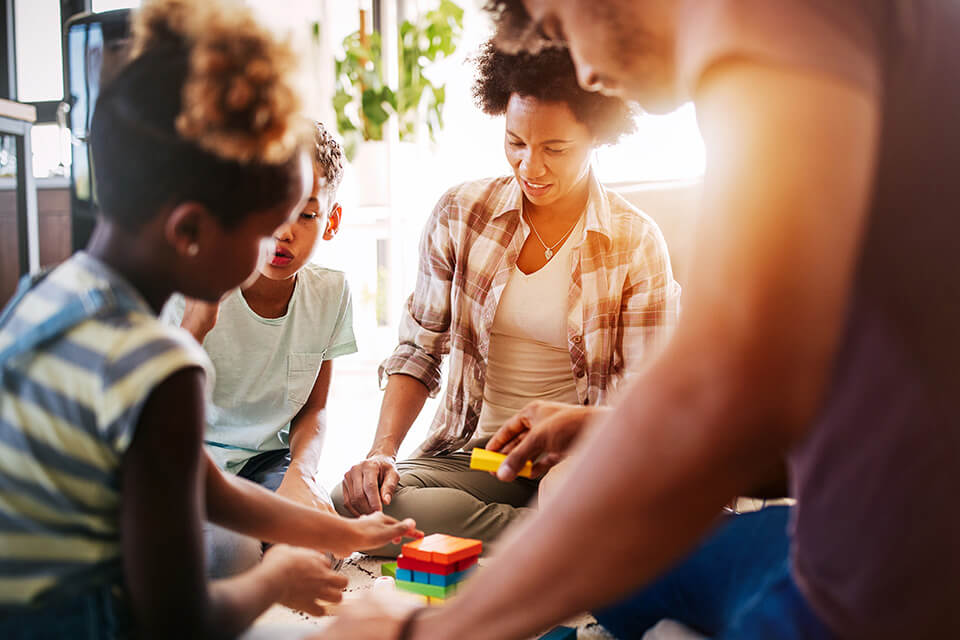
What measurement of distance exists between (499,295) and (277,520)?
2.93 feet

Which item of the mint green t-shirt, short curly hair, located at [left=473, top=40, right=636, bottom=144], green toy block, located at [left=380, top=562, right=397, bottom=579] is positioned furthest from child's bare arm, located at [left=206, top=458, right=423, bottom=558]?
short curly hair, located at [left=473, top=40, right=636, bottom=144]

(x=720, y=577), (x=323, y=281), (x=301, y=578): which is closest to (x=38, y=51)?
(x=323, y=281)

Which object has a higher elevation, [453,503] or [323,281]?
[323,281]

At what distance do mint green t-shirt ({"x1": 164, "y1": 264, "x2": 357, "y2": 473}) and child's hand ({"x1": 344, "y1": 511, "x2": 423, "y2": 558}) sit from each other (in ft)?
1.90

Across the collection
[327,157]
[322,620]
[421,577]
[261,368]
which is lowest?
[322,620]

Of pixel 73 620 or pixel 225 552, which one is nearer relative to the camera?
pixel 73 620

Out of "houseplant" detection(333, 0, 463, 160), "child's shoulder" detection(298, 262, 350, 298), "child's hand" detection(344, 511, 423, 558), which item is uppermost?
"houseplant" detection(333, 0, 463, 160)

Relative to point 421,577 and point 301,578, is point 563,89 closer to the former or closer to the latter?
point 421,577

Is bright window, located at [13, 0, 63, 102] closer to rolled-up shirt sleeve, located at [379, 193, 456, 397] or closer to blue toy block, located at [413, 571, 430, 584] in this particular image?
rolled-up shirt sleeve, located at [379, 193, 456, 397]

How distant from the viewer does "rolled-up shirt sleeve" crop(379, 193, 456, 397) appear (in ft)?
5.63

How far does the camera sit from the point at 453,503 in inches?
60.3

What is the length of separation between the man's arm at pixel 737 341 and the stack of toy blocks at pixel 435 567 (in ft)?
2.26

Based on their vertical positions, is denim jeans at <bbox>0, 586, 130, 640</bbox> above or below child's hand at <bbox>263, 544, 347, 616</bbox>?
above

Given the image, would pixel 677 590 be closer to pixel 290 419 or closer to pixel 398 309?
pixel 290 419
